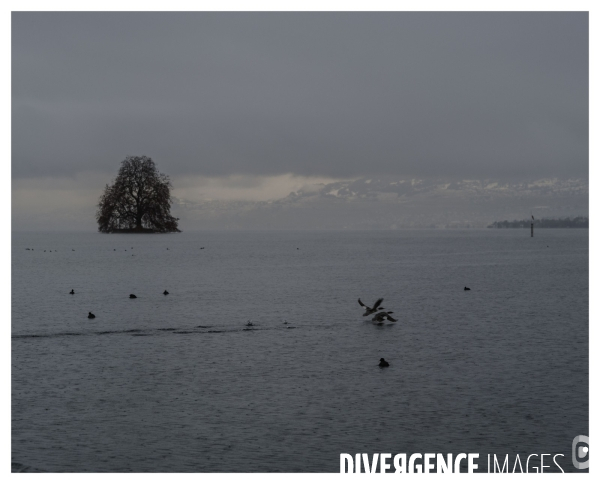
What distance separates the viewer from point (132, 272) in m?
94.9

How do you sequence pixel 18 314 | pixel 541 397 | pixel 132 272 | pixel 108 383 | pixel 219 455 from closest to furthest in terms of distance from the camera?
pixel 219 455, pixel 541 397, pixel 108 383, pixel 18 314, pixel 132 272

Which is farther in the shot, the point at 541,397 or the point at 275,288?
the point at 275,288

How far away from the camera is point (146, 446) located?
21344 mm

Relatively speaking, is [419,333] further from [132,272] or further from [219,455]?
[132,272]

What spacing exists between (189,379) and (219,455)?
9302mm
